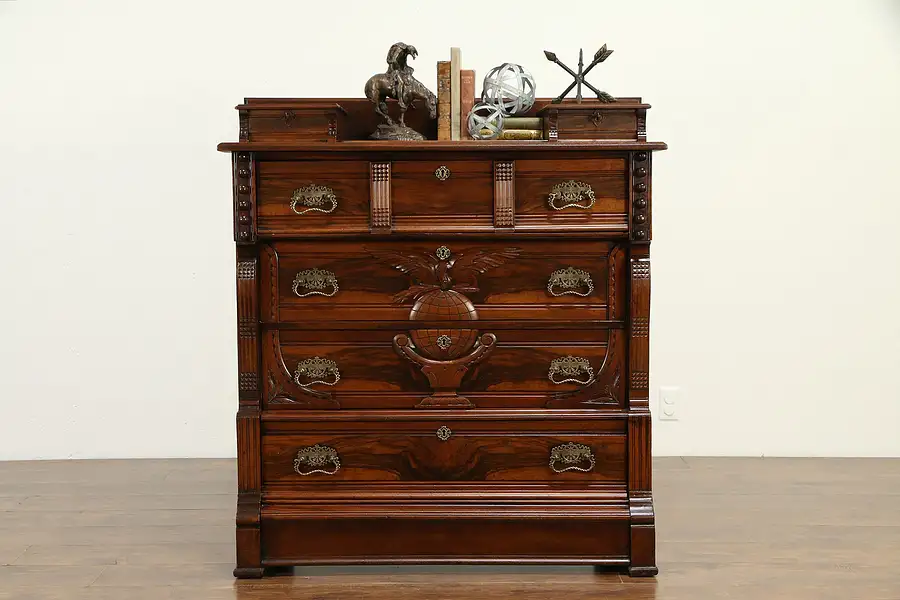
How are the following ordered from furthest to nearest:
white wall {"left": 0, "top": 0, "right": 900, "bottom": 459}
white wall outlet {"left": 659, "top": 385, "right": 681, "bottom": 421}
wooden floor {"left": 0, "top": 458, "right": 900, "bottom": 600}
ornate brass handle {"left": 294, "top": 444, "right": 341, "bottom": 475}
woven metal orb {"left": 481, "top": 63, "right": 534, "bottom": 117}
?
white wall outlet {"left": 659, "top": 385, "right": 681, "bottom": 421}, white wall {"left": 0, "top": 0, "right": 900, "bottom": 459}, woven metal orb {"left": 481, "top": 63, "right": 534, "bottom": 117}, ornate brass handle {"left": 294, "top": 444, "right": 341, "bottom": 475}, wooden floor {"left": 0, "top": 458, "right": 900, "bottom": 600}

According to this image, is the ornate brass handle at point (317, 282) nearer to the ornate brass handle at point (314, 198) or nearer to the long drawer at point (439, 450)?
the ornate brass handle at point (314, 198)

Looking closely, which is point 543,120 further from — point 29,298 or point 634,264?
point 29,298

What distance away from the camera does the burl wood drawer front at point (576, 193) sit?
89.9 inches

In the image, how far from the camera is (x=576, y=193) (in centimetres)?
229

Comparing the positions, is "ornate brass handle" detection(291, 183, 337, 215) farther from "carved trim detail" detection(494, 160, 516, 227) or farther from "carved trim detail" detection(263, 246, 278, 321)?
"carved trim detail" detection(494, 160, 516, 227)

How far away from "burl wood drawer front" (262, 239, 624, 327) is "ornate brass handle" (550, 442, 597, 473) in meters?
0.33

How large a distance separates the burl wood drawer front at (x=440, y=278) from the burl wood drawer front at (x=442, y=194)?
0.19 feet

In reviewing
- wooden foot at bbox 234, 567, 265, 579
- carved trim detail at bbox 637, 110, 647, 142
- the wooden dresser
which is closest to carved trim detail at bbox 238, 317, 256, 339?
the wooden dresser

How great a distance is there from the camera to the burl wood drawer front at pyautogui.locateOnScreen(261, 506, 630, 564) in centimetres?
232

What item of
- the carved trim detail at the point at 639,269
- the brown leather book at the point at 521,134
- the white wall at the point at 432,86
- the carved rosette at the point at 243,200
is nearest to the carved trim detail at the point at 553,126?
the brown leather book at the point at 521,134

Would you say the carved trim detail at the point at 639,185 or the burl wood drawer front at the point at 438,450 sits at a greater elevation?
the carved trim detail at the point at 639,185

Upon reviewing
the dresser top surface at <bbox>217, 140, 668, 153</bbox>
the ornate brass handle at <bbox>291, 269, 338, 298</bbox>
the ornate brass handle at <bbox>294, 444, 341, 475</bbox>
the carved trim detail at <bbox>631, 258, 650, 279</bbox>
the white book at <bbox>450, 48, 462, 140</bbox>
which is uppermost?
the white book at <bbox>450, 48, 462, 140</bbox>

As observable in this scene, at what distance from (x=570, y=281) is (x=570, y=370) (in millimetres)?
227

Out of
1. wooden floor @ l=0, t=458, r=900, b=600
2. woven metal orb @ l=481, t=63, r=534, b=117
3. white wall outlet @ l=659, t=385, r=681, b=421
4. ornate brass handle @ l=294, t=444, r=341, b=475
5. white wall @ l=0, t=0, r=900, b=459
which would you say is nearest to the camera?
wooden floor @ l=0, t=458, r=900, b=600
